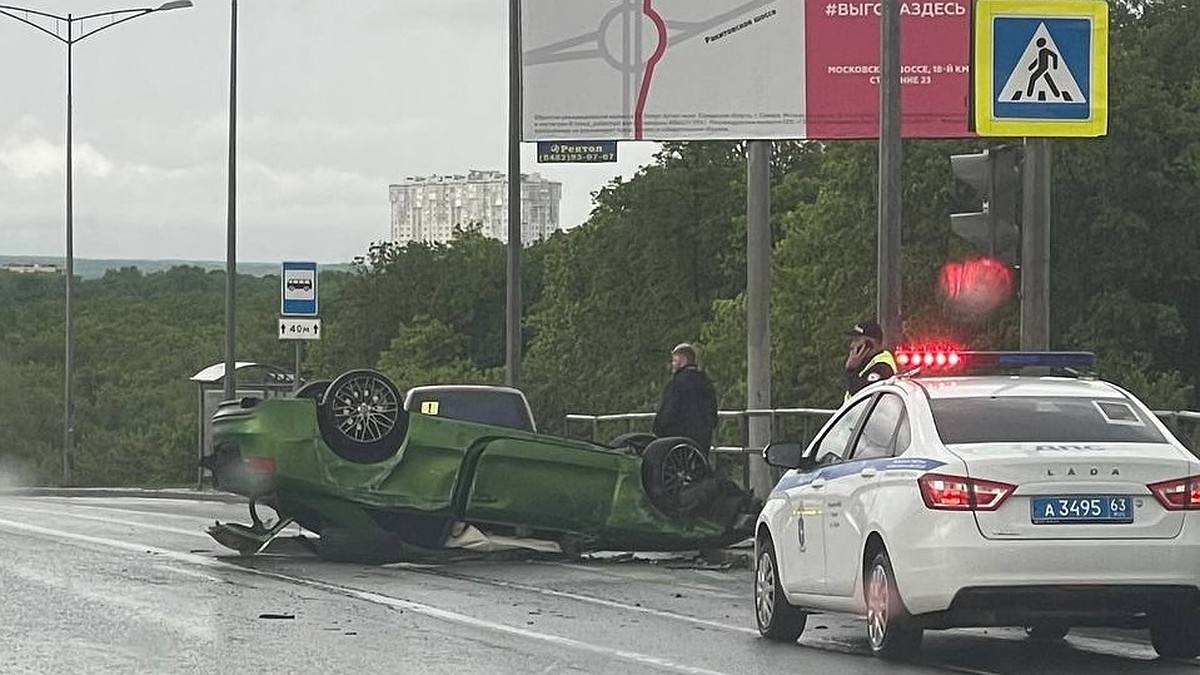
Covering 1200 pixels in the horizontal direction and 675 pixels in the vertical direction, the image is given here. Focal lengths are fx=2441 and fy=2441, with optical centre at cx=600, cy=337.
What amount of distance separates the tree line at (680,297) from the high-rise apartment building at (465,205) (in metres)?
6.81

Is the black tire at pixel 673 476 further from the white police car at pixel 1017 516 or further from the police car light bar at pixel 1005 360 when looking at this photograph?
the white police car at pixel 1017 516

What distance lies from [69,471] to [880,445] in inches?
1686

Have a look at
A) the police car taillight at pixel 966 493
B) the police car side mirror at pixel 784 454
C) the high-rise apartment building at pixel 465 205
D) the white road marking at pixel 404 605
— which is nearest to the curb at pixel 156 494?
the white road marking at pixel 404 605

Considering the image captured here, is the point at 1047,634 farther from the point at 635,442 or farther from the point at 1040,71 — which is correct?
the point at 635,442

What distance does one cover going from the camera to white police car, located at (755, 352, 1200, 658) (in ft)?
35.5

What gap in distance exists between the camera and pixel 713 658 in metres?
11.8

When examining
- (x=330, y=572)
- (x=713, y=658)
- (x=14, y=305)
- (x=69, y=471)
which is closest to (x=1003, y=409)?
(x=713, y=658)

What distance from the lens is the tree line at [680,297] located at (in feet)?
186

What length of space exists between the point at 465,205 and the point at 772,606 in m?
134

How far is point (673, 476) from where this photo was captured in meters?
18.2

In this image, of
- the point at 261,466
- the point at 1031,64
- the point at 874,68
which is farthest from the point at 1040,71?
the point at 874,68

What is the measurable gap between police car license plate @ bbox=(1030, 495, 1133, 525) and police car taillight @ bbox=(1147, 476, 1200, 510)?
0.16m

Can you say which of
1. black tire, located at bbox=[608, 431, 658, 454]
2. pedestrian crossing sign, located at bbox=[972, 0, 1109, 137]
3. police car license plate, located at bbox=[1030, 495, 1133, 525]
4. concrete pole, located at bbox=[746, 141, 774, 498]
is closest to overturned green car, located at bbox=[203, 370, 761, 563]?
black tire, located at bbox=[608, 431, 658, 454]

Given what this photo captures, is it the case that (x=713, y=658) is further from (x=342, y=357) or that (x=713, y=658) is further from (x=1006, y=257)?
(x=342, y=357)
